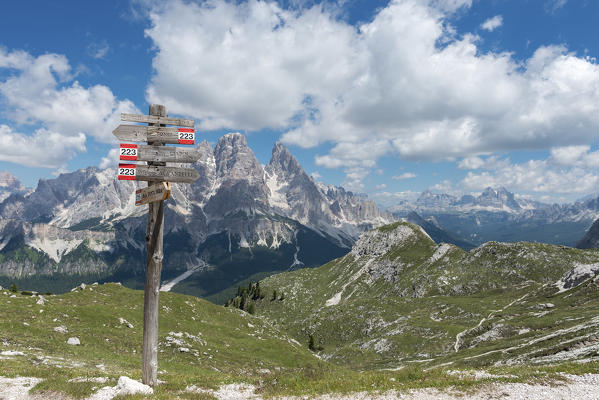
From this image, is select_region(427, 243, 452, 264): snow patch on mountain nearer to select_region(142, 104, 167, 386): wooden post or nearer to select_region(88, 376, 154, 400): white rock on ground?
select_region(142, 104, 167, 386): wooden post

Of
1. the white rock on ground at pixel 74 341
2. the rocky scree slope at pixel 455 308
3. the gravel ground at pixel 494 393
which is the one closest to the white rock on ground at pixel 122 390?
the gravel ground at pixel 494 393

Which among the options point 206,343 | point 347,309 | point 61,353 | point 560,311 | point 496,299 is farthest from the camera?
point 347,309

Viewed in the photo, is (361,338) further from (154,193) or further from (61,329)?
(154,193)

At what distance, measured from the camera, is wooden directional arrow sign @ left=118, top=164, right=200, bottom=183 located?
50.8 ft

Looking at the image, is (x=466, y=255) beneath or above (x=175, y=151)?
beneath

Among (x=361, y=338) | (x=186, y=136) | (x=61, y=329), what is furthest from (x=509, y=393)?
(x=361, y=338)

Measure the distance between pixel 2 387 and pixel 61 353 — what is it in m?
16.6

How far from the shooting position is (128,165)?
610 inches

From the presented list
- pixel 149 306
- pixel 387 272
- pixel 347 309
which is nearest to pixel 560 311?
pixel 347 309

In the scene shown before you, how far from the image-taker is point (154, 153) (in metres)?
16.0

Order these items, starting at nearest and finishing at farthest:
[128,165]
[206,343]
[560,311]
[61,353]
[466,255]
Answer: [128,165]
[61,353]
[206,343]
[560,311]
[466,255]

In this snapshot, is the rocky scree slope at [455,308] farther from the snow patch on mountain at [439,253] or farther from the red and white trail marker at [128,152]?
the red and white trail marker at [128,152]

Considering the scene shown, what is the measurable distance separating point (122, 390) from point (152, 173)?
35.7 feet

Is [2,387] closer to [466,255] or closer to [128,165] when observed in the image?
[128,165]
